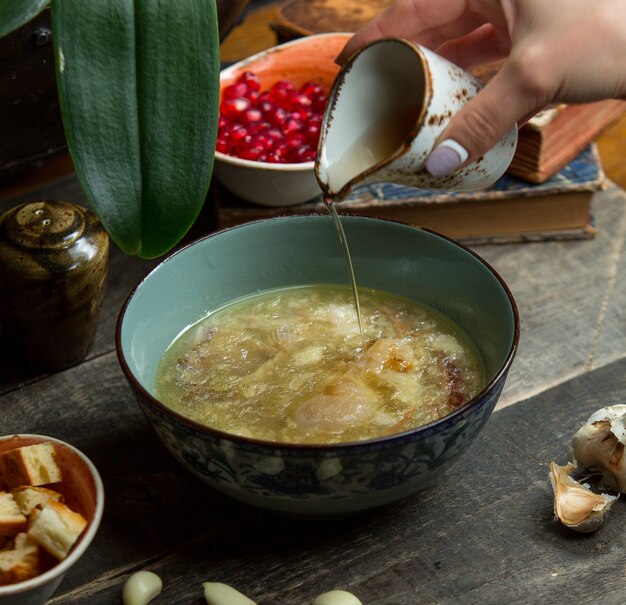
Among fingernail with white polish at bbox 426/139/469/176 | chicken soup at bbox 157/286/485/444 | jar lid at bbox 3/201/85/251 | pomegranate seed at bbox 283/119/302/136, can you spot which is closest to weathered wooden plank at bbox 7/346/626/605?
chicken soup at bbox 157/286/485/444

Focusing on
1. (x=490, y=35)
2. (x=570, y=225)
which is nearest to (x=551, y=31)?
(x=490, y=35)

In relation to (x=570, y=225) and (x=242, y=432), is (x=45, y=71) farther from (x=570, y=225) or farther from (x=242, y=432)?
(x=570, y=225)

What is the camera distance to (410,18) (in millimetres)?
1331

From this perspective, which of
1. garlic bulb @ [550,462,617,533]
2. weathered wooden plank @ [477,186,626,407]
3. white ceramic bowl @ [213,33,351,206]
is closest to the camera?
garlic bulb @ [550,462,617,533]

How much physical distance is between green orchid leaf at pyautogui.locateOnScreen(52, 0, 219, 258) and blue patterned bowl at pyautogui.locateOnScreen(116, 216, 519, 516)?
0.12 m

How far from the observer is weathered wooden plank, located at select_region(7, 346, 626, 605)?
1.05 metres

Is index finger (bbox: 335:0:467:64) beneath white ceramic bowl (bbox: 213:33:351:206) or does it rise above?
above

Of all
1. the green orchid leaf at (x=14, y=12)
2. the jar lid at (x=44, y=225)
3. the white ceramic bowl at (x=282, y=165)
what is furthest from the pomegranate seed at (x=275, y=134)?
the green orchid leaf at (x=14, y=12)

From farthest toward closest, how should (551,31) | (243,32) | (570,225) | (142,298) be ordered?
(243,32), (570,225), (142,298), (551,31)

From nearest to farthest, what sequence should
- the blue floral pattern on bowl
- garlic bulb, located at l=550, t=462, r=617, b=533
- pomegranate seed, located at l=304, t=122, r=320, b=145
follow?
the blue floral pattern on bowl, garlic bulb, located at l=550, t=462, r=617, b=533, pomegranate seed, located at l=304, t=122, r=320, b=145

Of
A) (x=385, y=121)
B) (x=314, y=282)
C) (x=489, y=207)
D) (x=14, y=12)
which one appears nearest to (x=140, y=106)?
(x=14, y=12)

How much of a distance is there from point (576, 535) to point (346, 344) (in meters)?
0.37

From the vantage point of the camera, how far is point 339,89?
1.09 m

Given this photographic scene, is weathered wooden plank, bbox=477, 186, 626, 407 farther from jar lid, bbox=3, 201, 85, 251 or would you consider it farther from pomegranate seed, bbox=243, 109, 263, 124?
jar lid, bbox=3, 201, 85, 251
